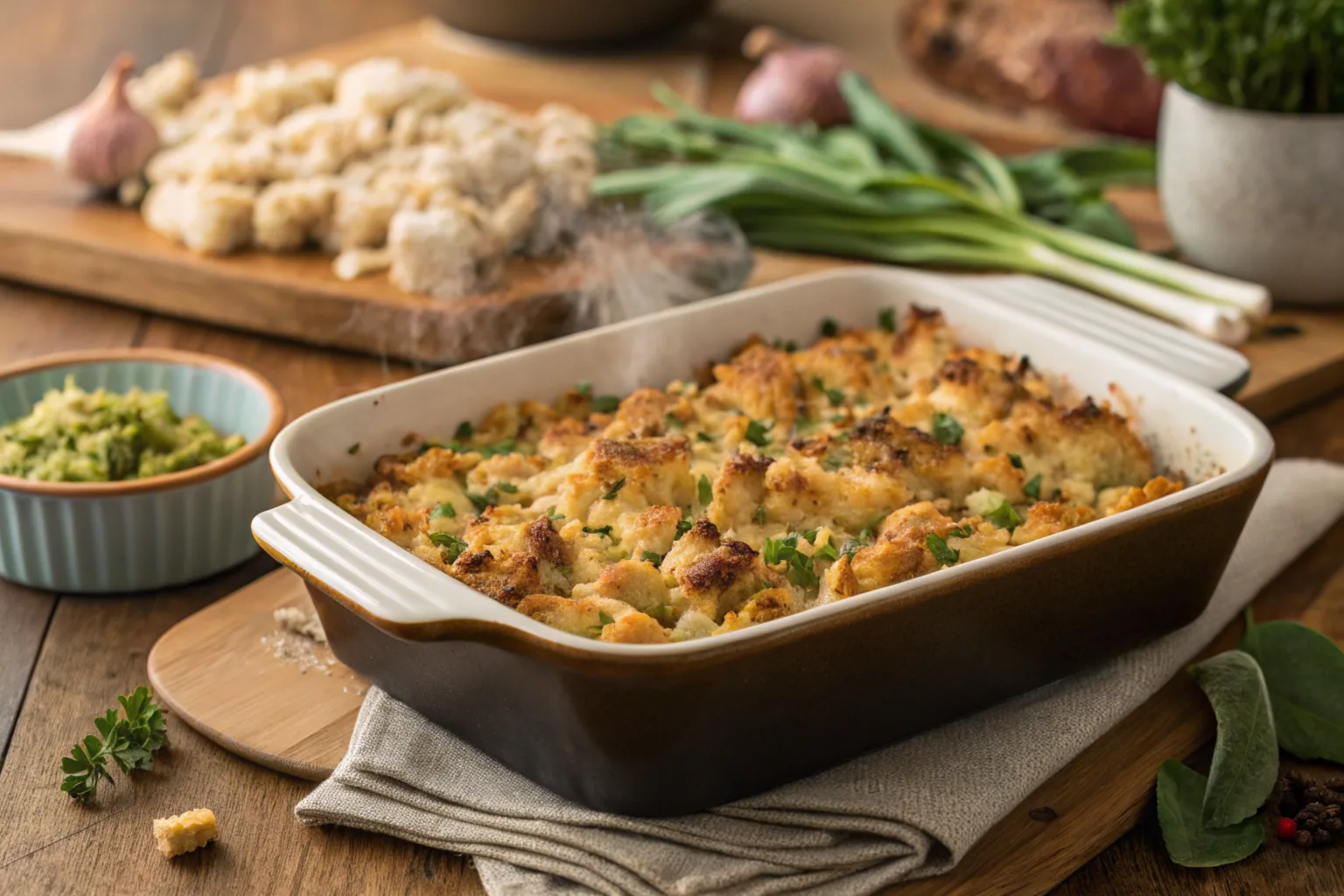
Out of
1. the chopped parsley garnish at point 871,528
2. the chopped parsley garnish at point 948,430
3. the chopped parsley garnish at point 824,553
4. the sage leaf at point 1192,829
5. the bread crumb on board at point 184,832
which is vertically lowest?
the bread crumb on board at point 184,832

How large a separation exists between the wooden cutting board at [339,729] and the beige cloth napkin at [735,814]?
0.05 meters

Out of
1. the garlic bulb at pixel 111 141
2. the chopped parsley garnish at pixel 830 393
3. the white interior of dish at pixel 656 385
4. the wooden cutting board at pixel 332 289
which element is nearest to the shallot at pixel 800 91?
the wooden cutting board at pixel 332 289

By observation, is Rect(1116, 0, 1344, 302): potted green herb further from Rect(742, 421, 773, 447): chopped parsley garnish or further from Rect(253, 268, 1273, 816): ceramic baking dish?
Rect(742, 421, 773, 447): chopped parsley garnish

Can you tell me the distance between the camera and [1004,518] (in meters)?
2.26

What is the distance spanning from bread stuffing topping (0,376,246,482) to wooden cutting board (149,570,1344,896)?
0.27 meters

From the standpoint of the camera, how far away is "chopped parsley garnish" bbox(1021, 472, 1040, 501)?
2.35 m

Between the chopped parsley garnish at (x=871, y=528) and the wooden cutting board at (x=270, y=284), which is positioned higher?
the chopped parsley garnish at (x=871, y=528)

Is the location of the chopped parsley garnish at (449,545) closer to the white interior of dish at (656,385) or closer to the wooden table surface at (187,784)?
the white interior of dish at (656,385)

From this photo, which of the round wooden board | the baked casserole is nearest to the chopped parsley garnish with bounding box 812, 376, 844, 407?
the baked casserole

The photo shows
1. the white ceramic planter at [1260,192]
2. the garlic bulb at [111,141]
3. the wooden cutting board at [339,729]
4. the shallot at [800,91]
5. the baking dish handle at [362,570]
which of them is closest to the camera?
the baking dish handle at [362,570]

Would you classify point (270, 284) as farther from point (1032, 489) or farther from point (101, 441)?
point (1032, 489)

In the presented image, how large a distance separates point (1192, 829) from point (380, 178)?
2.19 m

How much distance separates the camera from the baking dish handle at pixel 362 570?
1718mm

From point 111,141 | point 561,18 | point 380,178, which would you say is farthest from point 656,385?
point 561,18
